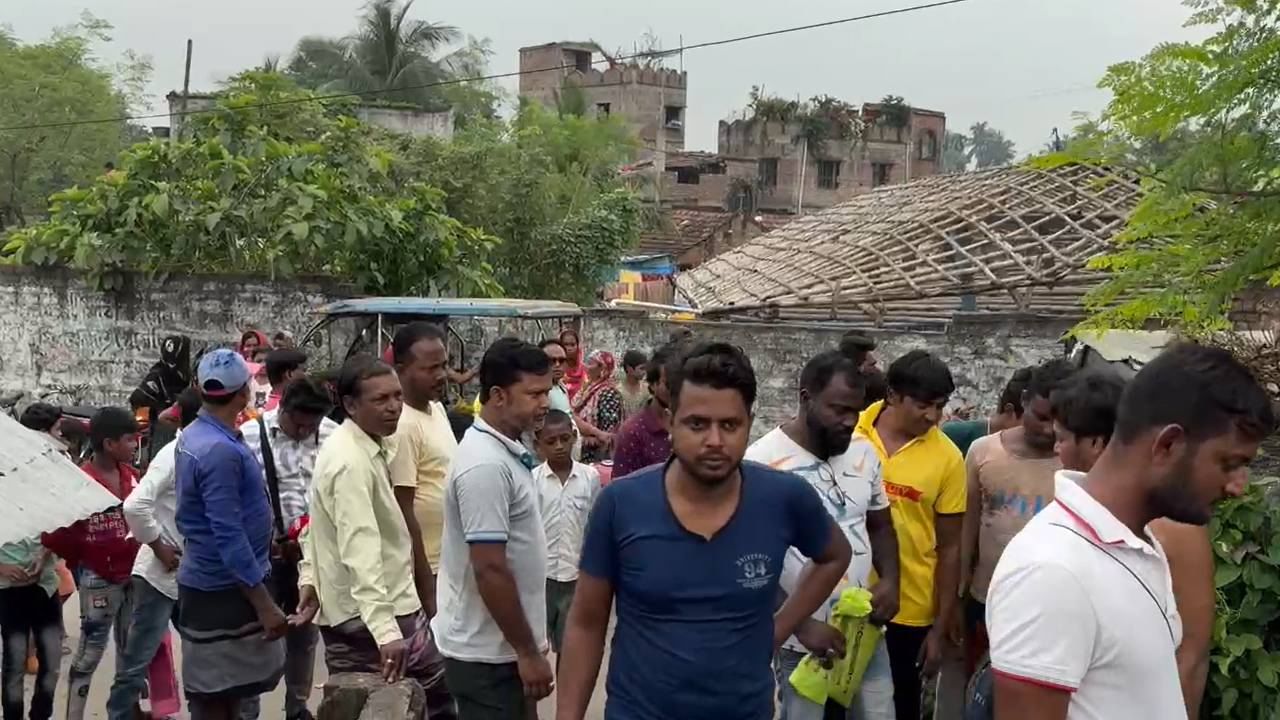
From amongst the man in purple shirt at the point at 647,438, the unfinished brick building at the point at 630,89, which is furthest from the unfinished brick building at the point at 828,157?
the man in purple shirt at the point at 647,438

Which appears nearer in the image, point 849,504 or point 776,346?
point 849,504

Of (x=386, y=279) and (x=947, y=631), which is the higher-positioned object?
(x=386, y=279)

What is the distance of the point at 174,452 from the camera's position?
5.54 m

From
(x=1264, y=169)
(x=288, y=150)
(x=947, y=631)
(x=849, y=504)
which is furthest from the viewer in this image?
(x=288, y=150)

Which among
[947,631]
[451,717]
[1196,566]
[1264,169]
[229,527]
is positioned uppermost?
[1264,169]

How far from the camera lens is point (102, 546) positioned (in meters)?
5.86

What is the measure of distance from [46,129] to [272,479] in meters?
31.3

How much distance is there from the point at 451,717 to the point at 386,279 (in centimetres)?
1000

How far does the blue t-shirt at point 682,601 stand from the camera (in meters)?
3.32

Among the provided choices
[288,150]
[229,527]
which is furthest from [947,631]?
[288,150]

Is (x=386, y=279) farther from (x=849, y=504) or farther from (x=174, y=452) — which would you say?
(x=849, y=504)

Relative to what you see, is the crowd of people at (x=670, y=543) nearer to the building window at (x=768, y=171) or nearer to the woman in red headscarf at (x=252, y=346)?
the woman in red headscarf at (x=252, y=346)

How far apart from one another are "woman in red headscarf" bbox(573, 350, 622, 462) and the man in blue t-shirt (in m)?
6.09

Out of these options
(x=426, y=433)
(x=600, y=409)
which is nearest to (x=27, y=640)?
(x=426, y=433)
